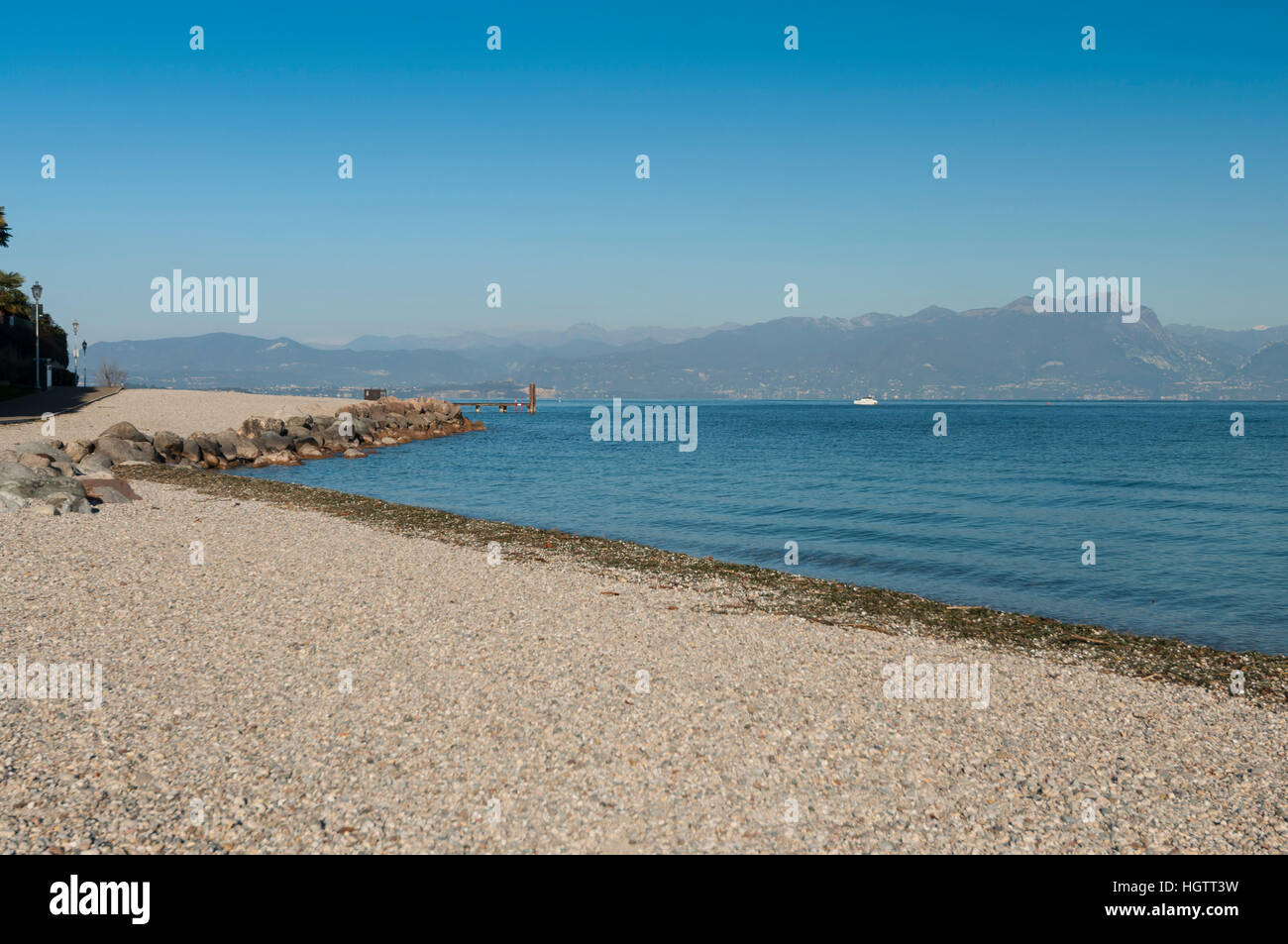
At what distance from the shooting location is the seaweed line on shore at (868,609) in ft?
40.6

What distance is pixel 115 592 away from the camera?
44.5 ft

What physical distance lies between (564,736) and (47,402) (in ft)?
173

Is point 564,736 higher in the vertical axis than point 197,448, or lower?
lower

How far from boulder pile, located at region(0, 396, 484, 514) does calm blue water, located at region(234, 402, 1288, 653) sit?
2.51 metres

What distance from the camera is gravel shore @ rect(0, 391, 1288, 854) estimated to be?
264 inches

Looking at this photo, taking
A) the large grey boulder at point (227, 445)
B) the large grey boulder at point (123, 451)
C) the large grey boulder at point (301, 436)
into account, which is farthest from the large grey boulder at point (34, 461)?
the large grey boulder at point (301, 436)

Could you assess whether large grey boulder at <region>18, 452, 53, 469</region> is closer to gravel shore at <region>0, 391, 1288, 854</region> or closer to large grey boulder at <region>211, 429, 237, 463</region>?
gravel shore at <region>0, 391, 1288, 854</region>

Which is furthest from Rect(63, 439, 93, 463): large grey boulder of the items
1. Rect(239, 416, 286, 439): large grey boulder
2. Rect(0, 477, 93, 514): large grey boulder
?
Rect(239, 416, 286, 439): large grey boulder

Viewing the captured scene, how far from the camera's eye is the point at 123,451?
109 ft

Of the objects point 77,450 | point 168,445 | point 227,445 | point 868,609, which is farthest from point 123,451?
point 868,609

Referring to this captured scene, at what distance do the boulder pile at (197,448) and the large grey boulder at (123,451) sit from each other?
1.4 inches

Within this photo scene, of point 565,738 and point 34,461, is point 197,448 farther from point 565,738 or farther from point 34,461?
point 565,738
